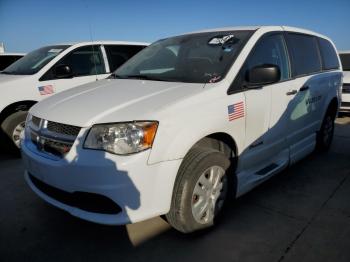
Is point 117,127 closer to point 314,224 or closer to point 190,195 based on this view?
point 190,195

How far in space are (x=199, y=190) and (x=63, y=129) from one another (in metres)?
1.14

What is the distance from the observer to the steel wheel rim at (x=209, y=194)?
2.54m

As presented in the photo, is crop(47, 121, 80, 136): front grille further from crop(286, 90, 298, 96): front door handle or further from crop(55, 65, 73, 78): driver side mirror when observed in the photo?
crop(55, 65, 73, 78): driver side mirror

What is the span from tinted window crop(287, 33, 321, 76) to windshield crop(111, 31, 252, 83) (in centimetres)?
80

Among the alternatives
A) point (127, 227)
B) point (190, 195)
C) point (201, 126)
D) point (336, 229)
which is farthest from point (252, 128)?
point (127, 227)

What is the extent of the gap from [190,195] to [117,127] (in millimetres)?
745

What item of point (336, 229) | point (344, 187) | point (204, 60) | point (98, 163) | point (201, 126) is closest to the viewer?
point (98, 163)

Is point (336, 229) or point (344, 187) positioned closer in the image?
point (336, 229)

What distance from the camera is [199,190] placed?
2.54m

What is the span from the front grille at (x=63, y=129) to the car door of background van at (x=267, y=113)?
4.77 feet

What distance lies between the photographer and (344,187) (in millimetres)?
3670

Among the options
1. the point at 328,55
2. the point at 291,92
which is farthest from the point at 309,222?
the point at 328,55

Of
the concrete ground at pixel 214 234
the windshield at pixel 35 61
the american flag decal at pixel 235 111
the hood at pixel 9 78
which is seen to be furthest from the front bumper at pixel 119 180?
the windshield at pixel 35 61

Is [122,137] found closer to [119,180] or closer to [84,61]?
[119,180]
